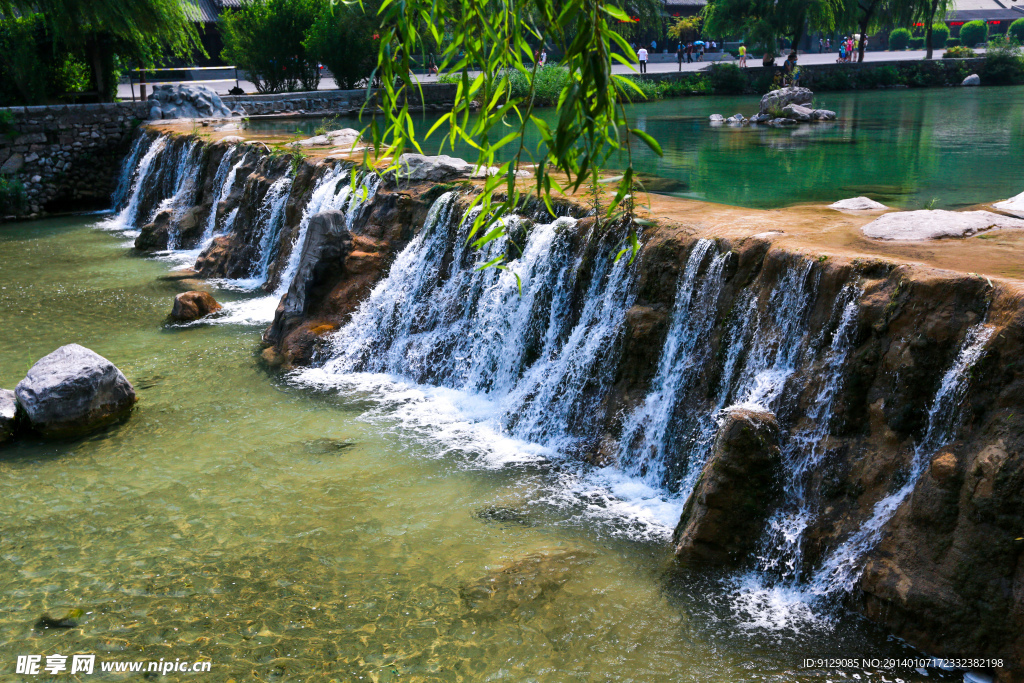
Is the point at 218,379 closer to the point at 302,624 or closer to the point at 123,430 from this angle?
the point at 123,430

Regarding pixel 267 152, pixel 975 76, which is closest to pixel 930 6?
pixel 975 76

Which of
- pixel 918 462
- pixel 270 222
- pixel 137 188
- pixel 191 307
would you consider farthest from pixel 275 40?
pixel 918 462

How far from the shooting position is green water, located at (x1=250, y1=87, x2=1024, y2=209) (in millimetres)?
11641

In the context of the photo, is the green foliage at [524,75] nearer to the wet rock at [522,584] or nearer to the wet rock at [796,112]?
the wet rock at [522,584]

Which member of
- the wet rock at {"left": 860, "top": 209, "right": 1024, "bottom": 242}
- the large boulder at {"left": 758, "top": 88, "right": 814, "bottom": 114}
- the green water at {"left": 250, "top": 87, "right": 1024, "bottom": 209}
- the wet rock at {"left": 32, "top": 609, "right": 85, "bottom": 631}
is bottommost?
the wet rock at {"left": 32, "top": 609, "right": 85, "bottom": 631}

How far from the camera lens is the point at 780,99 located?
24031 mm

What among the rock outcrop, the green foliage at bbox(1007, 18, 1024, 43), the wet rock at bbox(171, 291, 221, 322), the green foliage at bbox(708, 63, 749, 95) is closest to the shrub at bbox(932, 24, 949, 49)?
the green foliage at bbox(1007, 18, 1024, 43)

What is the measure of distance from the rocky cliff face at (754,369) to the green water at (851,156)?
1.54 m

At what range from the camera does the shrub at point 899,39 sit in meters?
53.7

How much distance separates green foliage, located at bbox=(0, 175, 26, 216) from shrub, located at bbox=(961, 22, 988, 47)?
5535 cm

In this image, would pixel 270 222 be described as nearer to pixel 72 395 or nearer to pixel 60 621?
pixel 72 395

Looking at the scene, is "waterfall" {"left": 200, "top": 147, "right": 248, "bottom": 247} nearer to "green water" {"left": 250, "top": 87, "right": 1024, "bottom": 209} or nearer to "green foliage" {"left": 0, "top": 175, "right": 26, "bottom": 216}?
"green water" {"left": 250, "top": 87, "right": 1024, "bottom": 209}

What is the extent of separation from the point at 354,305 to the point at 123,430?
10.5 feet

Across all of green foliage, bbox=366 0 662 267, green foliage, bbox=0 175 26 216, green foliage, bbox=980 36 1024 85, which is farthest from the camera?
green foliage, bbox=980 36 1024 85
